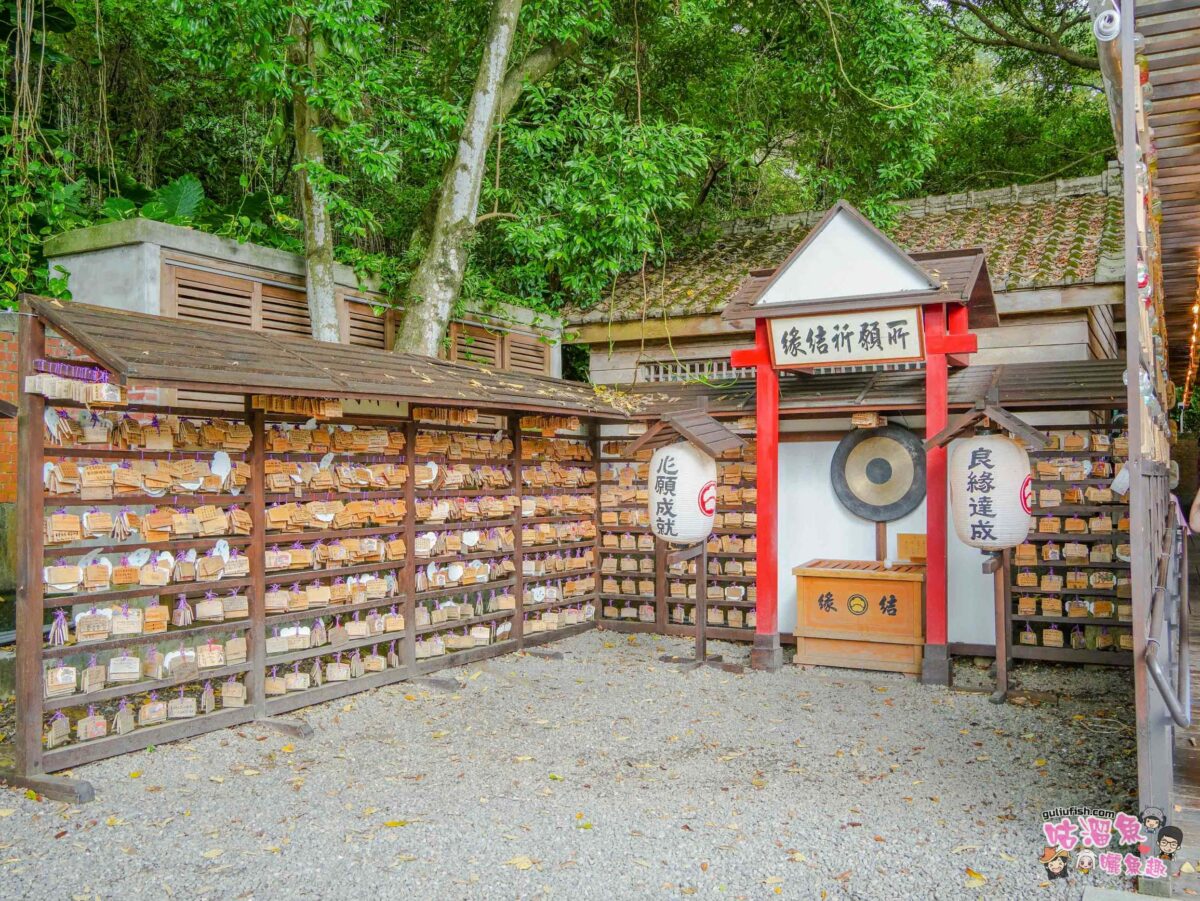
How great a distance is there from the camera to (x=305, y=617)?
24.5ft

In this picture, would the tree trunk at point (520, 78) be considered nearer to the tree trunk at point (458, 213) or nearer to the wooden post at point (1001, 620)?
the tree trunk at point (458, 213)

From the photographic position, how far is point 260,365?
6434mm

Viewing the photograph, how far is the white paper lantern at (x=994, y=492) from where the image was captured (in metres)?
7.68

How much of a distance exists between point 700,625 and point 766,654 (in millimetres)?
769

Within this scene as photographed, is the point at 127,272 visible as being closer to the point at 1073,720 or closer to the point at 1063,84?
the point at 1073,720

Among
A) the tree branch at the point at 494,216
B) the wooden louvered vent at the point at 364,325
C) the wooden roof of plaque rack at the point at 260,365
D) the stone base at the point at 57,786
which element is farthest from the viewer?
the tree branch at the point at 494,216

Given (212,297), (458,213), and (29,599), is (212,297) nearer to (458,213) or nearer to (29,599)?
(458,213)

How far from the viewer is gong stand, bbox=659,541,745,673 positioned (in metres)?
9.23

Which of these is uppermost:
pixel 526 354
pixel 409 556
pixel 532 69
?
pixel 532 69

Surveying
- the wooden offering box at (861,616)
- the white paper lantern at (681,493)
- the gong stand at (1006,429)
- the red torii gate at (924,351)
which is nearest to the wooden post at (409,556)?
the white paper lantern at (681,493)

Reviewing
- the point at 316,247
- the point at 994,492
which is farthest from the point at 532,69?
the point at 994,492

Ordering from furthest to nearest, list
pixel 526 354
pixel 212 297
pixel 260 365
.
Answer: pixel 526 354 < pixel 212 297 < pixel 260 365

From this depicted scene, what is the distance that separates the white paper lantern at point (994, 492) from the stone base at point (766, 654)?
90.2 inches

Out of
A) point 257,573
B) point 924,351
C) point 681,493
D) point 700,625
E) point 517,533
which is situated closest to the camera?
point 257,573
